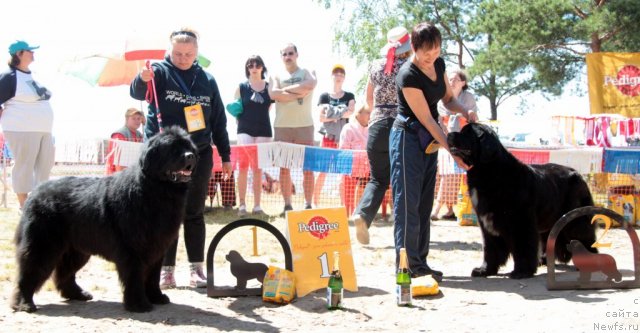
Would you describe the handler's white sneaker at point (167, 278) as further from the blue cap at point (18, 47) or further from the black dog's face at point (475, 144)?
the blue cap at point (18, 47)

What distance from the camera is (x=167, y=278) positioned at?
460 centimetres

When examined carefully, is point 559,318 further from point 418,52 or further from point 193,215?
point 193,215

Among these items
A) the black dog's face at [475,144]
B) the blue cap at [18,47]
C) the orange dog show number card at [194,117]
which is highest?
the blue cap at [18,47]

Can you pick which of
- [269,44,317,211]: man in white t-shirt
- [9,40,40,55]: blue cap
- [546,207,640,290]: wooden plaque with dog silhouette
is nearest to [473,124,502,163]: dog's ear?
[546,207,640,290]: wooden plaque with dog silhouette

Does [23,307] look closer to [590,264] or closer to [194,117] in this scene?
[194,117]

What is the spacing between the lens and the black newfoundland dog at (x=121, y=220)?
12.3 ft

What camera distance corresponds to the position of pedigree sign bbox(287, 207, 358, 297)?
4.39m

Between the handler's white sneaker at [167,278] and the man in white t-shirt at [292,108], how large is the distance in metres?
4.08

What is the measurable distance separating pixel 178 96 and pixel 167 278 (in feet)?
4.25

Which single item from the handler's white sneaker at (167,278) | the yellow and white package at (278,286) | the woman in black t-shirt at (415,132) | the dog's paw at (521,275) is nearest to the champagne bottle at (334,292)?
the yellow and white package at (278,286)

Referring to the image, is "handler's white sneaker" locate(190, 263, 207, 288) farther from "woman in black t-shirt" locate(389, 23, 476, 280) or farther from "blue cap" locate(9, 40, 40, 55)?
"blue cap" locate(9, 40, 40, 55)

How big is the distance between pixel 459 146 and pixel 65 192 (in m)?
2.65

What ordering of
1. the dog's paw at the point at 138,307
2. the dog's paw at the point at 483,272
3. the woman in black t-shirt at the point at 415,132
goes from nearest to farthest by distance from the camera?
the dog's paw at the point at 138,307, the woman in black t-shirt at the point at 415,132, the dog's paw at the point at 483,272

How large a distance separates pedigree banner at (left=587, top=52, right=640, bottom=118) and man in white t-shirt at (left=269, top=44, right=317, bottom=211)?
7.54 meters
